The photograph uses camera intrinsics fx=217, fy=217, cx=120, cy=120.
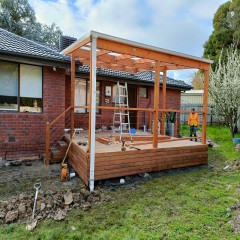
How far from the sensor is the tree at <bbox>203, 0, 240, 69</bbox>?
62.9ft

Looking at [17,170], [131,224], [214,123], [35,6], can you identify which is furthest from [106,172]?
[35,6]

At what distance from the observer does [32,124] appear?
704cm

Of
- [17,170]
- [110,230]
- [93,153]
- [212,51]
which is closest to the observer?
[110,230]

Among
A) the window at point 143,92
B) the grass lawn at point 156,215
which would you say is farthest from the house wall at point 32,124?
the window at point 143,92

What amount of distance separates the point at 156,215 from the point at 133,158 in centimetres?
193

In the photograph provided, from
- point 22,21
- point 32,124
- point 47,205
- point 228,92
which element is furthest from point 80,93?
point 22,21

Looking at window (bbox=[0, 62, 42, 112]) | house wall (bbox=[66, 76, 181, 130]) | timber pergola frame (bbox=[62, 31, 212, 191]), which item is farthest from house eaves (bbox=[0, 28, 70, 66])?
house wall (bbox=[66, 76, 181, 130])

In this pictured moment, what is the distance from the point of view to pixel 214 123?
17.7 meters

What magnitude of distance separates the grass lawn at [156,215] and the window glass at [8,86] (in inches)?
170

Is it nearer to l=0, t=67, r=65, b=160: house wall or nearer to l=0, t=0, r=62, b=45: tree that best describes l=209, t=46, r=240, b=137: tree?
l=0, t=67, r=65, b=160: house wall

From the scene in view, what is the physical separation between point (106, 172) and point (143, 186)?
93cm

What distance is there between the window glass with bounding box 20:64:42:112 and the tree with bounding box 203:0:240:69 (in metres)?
16.1

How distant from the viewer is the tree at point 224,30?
62.9 ft

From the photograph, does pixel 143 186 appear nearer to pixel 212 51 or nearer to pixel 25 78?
pixel 25 78
